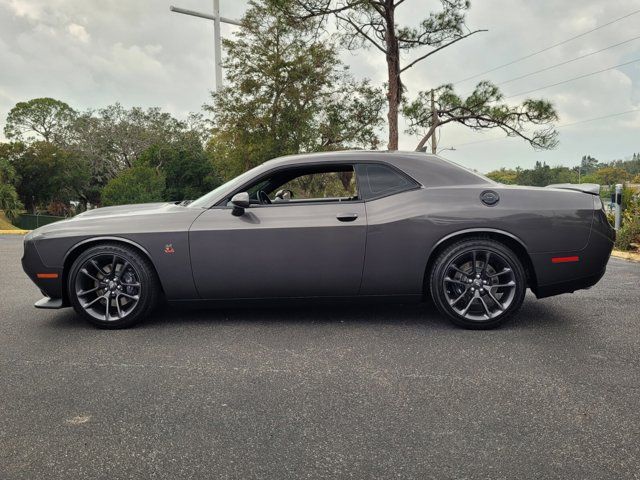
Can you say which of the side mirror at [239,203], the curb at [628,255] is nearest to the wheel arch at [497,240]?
the side mirror at [239,203]

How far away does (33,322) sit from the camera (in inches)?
167

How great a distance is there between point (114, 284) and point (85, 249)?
393 mm

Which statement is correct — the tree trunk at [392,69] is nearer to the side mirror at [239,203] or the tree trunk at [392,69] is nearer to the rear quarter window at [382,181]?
the rear quarter window at [382,181]

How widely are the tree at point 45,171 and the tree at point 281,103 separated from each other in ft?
78.0

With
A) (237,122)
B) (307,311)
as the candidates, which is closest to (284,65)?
(237,122)

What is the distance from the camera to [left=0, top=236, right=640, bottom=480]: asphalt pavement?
1989mm

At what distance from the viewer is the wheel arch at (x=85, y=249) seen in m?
3.90

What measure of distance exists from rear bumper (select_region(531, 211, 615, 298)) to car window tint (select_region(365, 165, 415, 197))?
1.18m

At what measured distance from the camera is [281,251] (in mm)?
3797

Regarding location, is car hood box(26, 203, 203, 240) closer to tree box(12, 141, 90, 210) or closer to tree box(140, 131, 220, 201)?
tree box(140, 131, 220, 201)

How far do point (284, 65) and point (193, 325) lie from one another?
23.5 meters

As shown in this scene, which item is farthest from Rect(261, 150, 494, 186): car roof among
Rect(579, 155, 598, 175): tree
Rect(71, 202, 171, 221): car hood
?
Rect(579, 155, 598, 175): tree

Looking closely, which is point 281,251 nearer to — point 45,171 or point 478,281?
point 478,281

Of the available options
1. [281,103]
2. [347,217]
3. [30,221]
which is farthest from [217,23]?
[347,217]
